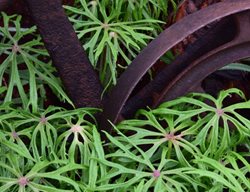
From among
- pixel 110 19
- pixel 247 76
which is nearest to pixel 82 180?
pixel 110 19

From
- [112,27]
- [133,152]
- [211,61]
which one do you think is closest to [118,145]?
[133,152]

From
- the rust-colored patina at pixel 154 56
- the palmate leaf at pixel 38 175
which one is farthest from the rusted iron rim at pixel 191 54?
the palmate leaf at pixel 38 175

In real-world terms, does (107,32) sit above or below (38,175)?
above

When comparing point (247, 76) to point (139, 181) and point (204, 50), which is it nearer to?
point (204, 50)

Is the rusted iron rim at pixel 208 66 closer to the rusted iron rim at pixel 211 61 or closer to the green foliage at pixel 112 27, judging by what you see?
the rusted iron rim at pixel 211 61

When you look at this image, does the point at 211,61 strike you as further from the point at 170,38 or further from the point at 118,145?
the point at 118,145

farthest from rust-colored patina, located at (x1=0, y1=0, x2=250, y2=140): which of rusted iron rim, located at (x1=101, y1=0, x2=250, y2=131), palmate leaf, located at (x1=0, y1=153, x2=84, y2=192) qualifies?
palmate leaf, located at (x1=0, y1=153, x2=84, y2=192)

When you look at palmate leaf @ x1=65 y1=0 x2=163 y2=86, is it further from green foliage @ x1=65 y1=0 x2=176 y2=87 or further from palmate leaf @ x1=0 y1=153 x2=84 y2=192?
palmate leaf @ x1=0 y1=153 x2=84 y2=192
